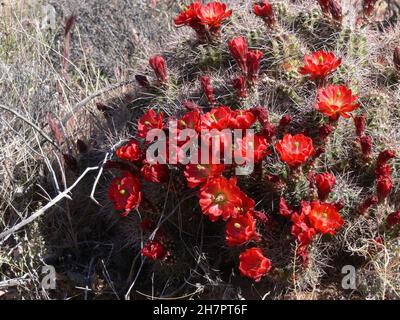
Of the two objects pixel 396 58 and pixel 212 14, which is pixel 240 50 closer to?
pixel 212 14

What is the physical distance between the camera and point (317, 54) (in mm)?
2535

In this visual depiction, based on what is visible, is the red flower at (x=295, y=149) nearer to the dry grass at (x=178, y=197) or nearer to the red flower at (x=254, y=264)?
the dry grass at (x=178, y=197)

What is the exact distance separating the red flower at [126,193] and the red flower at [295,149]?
0.64 m

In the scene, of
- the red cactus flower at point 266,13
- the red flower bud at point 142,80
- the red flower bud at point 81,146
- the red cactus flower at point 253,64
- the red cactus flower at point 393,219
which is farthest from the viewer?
the red flower bud at point 81,146

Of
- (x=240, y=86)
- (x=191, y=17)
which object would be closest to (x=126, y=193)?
(x=240, y=86)

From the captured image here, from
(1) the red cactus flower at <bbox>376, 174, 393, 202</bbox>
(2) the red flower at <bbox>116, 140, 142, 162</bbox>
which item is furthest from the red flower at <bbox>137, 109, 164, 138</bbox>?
(1) the red cactus flower at <bbox>376, 174, 393, 202</bbox>

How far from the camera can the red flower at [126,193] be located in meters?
2.53

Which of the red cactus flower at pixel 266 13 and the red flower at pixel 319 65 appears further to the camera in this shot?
→ the red cactus flower at pixel 266 13

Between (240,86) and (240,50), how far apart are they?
154 millimetres

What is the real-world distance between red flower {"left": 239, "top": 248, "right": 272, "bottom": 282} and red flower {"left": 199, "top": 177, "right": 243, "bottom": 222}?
165 millimetres

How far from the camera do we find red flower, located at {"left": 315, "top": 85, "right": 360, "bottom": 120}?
239 cm

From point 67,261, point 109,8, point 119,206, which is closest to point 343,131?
point 119,206

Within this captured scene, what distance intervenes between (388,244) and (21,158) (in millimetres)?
1897

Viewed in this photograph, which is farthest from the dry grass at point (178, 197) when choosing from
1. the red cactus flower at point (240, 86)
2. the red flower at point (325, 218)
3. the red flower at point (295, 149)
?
the red flower at point (295, 149)
